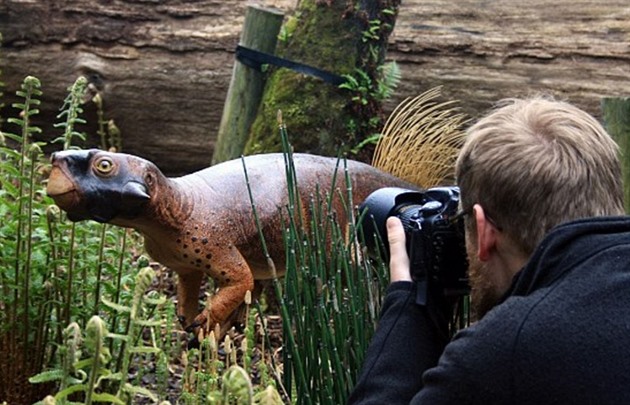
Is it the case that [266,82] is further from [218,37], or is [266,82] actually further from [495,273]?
[495,273]

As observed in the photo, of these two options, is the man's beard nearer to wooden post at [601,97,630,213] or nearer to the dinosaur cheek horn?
the dinosaur cheek horn

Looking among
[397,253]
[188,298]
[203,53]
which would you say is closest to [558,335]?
[397,253]

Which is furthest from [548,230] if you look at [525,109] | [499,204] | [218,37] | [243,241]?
[218,37]

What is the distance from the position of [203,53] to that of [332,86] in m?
2.05

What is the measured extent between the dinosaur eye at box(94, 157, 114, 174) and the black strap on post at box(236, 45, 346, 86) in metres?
1.79

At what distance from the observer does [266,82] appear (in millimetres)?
5102

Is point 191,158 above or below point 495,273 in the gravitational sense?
below

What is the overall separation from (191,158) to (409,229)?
4.63m

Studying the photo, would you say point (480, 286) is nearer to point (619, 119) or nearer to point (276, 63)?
point (619, 119)

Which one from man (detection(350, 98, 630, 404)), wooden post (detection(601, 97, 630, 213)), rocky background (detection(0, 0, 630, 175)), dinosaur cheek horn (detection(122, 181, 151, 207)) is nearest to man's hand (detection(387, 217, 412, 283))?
man (detection(350, 98, 630, 404))

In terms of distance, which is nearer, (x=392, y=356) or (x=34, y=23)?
(x=392, y=356)

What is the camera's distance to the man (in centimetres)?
184

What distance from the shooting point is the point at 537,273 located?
6.30 feet

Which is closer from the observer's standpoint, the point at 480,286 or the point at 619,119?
the point at 480,286
